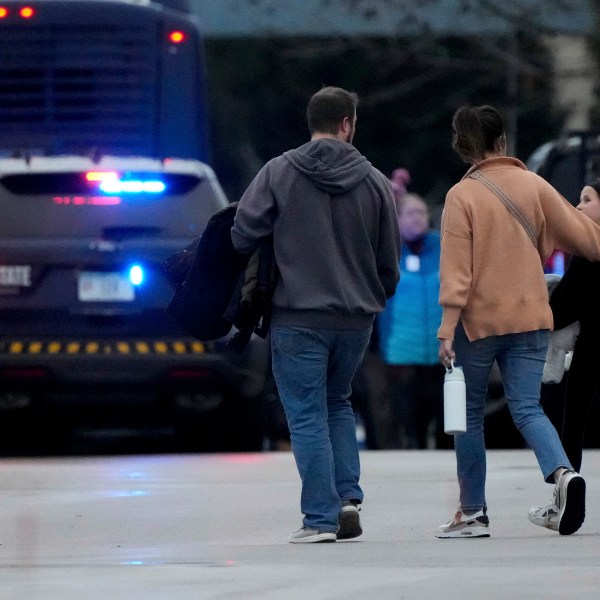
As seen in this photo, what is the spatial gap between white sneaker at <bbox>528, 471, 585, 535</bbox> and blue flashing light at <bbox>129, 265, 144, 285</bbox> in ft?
14.7

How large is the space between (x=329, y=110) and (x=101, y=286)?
428cm

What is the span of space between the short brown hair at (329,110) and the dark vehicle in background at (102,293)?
4.06 m

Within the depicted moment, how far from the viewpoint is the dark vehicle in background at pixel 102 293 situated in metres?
12.0

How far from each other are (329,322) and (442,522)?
143cm

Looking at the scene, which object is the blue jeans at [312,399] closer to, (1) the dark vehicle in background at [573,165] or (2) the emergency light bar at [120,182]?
(2) the emergency light bar at [120,182]

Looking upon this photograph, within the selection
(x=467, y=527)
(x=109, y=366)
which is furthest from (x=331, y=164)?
(x=109, y=366)

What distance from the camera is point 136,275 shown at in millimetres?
12070

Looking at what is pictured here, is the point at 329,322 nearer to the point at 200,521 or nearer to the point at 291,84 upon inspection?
the point at 200,521

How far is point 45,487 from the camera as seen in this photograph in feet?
35.0

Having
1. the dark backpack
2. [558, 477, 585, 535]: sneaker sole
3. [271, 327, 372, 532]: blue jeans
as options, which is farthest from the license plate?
[558, 477, 585, 535]: sneaker sole

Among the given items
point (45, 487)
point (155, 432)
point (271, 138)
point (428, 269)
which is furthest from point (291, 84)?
point (45, 487)

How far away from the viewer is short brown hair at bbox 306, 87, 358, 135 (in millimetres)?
7984

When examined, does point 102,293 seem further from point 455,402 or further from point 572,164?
point 455,402

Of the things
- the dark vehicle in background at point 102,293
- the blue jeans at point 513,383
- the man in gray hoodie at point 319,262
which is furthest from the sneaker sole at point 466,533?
the dark vehicle in background at point 102,293
